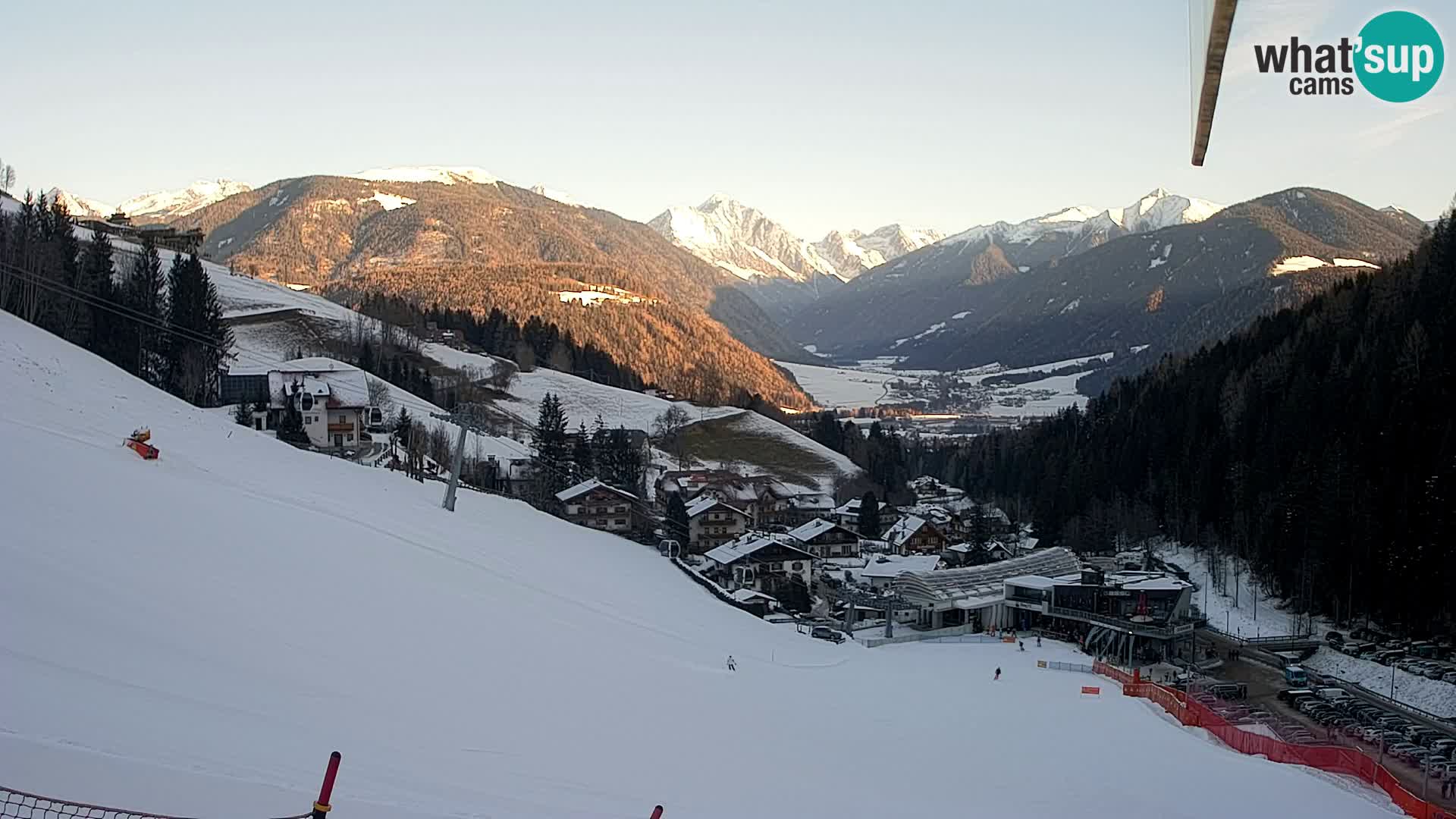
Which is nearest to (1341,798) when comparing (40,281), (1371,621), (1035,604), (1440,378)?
(1371,621)

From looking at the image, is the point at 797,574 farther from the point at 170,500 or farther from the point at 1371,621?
the point at 170,500

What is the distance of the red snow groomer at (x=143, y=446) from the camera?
15.6m

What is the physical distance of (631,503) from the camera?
160 feet

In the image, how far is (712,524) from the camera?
5150 cm

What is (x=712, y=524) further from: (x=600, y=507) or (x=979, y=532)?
(x=979, y=532)

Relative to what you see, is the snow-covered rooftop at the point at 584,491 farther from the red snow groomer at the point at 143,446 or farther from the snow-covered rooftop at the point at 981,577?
the red snow groomer at the point at 143,446

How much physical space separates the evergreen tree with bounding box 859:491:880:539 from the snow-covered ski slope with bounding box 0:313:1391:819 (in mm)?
34397

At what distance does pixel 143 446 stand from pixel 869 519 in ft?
148

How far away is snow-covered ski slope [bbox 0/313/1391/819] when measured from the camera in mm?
6871

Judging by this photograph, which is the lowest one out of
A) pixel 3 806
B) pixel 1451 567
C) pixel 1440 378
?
pixel 1451 567

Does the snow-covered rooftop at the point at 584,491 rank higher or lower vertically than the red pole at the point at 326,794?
lower

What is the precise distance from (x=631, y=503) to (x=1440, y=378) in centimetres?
3212

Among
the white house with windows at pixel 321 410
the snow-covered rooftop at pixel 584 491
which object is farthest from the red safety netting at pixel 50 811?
the snow-covered rooftop at pixel 584 491

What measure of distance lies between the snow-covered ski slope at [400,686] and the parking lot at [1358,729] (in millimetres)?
2927
